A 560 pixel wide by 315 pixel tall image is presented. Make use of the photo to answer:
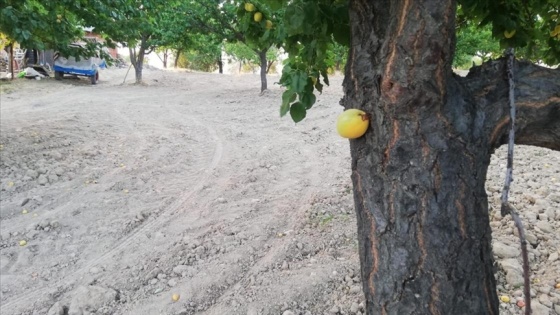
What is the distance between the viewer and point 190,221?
453cm

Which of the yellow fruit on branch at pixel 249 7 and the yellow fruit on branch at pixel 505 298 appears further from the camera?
the yellow fruit on branch at pixel 505 298

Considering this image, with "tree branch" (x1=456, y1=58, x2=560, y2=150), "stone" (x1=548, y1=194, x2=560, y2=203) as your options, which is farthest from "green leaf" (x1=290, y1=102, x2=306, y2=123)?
"stone" (x1=548, y1=194, x2=560, y2=203)

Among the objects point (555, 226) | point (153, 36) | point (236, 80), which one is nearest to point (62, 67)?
point (153, 36)

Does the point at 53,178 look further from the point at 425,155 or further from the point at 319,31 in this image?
the point at 425,155

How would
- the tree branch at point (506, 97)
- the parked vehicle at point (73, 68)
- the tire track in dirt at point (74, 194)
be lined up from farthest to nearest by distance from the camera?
the parked vehicle at point (73, 68), the tire track in dirt at point (74, 194), the tree branch at point (506, 97)

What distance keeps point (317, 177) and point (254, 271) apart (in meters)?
2.44

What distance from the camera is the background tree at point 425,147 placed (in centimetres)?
149

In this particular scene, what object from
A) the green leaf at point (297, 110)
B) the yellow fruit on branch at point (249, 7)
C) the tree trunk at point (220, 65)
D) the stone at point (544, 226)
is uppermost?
the tree trunk at point (220, 65)

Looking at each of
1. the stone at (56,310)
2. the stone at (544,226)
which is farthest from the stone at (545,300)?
the stone at (56,310)

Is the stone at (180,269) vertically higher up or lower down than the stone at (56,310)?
higher up

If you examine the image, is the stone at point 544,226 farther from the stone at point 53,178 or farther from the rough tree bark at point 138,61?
the rough tree bark at point 138,61

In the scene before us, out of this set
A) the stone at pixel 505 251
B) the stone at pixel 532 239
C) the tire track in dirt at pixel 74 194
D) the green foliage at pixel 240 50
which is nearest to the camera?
the stone at pixel 505 251

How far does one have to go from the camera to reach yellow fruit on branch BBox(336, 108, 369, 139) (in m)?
1.58

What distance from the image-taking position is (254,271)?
3467mm
